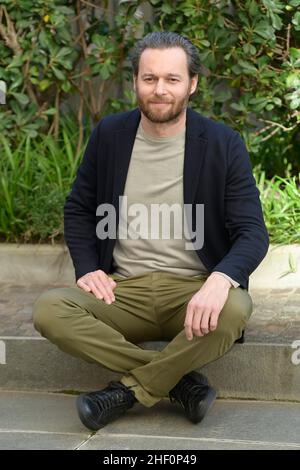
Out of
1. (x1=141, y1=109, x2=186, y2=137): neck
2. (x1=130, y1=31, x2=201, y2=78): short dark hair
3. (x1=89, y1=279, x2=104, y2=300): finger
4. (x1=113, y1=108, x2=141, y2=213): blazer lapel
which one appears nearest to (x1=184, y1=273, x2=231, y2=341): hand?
(x1=89, y1=279, x2=104, y2=300): finger

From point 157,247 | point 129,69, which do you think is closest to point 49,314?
point 157,247

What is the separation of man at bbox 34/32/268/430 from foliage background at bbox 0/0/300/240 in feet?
5.03

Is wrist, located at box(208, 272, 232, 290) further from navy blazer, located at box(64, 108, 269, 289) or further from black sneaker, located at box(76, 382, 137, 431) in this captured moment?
black sneaker, located at box(76, 382, 137, 431)

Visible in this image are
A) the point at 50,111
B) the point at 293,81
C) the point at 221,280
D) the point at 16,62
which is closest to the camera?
the point at 221,280

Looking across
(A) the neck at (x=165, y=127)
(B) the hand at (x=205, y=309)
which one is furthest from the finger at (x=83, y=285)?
(A) the neck at (x=165, y=127)

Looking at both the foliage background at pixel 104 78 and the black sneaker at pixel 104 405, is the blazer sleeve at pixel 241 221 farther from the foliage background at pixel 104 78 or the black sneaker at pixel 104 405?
the foliage background at pixel 104 78

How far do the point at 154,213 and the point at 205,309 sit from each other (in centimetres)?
58

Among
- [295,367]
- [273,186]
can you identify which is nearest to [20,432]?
[295,367]

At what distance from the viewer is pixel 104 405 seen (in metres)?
4.10

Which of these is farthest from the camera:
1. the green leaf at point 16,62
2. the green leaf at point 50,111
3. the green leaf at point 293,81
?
the green leaf at point 50,111

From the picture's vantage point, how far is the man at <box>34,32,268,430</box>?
4094 millimetres

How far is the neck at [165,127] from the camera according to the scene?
4348mm

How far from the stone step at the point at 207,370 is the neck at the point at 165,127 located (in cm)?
89

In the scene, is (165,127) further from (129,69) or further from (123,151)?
(129,69)
